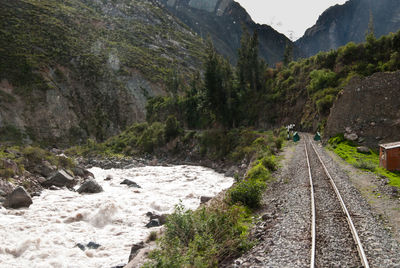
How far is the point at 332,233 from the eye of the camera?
8.43 meters

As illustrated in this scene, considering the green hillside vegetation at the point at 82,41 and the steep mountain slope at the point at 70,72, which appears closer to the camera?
the steep mountain slope at the point at 70,72

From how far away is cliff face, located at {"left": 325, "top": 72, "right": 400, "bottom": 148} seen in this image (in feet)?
66.4

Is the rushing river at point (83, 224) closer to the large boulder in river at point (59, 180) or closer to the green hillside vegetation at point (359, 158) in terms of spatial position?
the large boulder in river at point (59, 180)

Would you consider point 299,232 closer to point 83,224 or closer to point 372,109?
point 83,224

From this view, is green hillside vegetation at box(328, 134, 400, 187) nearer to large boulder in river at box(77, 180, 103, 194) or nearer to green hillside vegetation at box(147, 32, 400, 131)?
green hillside vegetation at box(147, 32, 400, 131)

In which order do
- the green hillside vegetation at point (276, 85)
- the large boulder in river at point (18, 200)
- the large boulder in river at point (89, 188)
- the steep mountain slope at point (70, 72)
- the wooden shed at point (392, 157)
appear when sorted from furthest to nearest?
the steep mountain slope at point (70, 72), the green hillside vegetation at point (276, 85), the large boulder in river at point (89, 188), the large boulder in river at point (18, 200), the wooden shed at point (392, 157)

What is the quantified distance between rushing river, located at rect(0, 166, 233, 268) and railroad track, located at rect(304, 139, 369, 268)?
5.69m

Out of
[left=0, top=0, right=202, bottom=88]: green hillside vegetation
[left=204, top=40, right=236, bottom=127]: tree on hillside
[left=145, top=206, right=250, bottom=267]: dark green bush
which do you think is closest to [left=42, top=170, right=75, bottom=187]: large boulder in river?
[left=145, top=206, right=250, bottom=267]: dark green bush

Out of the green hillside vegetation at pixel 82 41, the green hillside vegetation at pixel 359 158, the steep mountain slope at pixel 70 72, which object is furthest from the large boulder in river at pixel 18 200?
the green hillside vegetation at pixel 82 41

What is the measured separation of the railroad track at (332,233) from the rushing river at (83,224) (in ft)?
18.7

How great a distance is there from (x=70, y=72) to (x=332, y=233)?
90.8m

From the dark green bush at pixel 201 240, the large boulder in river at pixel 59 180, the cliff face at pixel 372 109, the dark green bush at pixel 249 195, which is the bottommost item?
the large boulder in river at pixel 59 180

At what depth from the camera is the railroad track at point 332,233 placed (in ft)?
22.7

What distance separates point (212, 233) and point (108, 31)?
12727 centimetres
